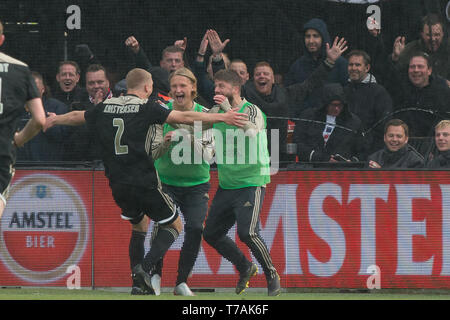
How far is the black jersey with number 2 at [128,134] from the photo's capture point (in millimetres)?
8625

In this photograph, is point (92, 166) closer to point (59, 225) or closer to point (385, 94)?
point (59, 225)

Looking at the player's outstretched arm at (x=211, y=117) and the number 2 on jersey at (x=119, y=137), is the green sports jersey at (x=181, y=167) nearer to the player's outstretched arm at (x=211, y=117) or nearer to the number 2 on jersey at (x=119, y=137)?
the number 2 on jersey at (x=119, y=137)

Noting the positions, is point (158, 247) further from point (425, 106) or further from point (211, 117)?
point (425, 106)

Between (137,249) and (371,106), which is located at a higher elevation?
(371,106)

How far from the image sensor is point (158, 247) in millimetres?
9047

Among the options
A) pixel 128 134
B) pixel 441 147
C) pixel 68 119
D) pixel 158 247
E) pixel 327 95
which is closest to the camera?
pixel 128 134

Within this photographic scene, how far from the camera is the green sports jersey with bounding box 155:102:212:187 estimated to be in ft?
30.7

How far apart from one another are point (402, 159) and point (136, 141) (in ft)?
10.5

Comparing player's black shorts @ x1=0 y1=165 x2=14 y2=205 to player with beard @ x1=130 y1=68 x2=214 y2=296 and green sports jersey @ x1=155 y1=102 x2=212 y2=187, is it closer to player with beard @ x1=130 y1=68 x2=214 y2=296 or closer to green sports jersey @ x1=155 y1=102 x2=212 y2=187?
player with beard @ x1=130 y1=68 x2=214 y2=296

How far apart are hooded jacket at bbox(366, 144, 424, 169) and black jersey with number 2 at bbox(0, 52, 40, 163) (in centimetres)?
428

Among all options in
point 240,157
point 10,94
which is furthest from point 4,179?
point 240,157

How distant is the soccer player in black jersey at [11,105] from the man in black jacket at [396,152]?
4.16 meters

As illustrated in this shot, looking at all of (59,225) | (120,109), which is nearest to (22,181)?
(59,225)

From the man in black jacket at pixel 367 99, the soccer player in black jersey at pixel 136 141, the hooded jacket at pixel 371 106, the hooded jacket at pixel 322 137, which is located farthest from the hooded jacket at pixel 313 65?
the soccer player in black jersey at pixel 136 141
